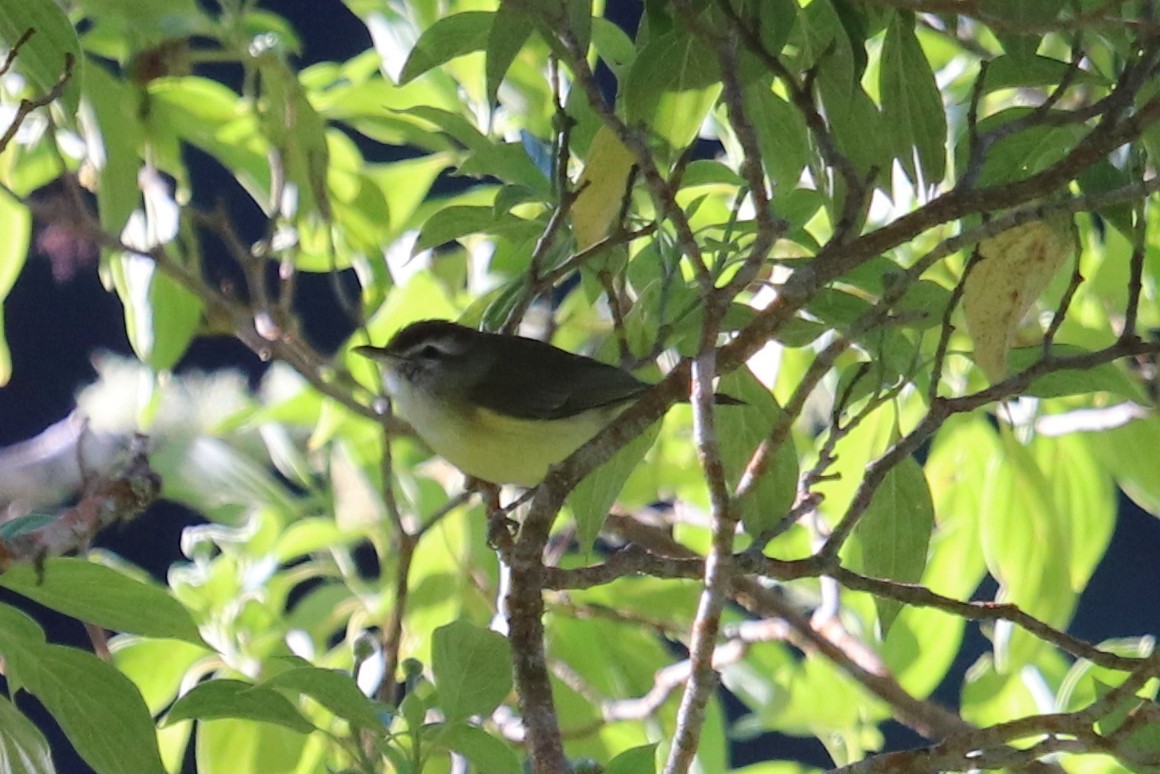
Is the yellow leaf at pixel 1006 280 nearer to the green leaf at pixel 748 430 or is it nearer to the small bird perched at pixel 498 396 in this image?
the green leaf at pixel 748 430

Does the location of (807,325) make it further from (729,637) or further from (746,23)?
(729,637)

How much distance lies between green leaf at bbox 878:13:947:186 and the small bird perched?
1.97 feet

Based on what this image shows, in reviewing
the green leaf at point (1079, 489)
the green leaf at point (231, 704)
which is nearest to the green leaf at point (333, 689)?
the green leaf at point (231, 704)

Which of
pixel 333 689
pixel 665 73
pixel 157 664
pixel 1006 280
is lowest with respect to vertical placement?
pixel 157 664

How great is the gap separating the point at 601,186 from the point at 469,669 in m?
0.37

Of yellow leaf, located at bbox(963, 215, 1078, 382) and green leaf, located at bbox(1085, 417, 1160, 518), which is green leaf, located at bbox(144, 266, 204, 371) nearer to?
yellow leaf, located at bbox(963, 215, 1078, 382)

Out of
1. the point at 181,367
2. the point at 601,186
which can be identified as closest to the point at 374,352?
the point at 601,186

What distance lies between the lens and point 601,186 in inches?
36.5

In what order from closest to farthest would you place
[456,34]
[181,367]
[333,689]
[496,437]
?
[333,689] < [456,34] < [496,437] < [181,367]

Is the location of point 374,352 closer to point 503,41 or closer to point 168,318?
point 168,318

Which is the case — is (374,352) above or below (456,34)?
below

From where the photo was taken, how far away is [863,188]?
76cm

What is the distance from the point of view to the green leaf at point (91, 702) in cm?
75

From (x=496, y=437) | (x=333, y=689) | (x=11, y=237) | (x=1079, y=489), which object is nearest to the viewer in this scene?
(x=333, y=689)
